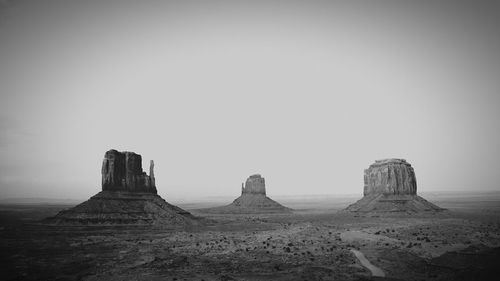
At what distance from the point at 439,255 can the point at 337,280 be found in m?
19.0

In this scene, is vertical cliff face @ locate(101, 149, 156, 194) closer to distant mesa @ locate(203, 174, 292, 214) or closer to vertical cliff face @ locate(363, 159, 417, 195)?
distant mesa @ locate(203, 174, 292, 214)

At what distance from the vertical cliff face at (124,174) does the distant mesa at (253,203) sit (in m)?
57.0

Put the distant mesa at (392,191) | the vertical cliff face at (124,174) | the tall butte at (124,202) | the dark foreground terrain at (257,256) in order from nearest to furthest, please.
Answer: the dark foreground terrain at (257,256), the tall butte at (124,202), the vertical cliff face at (124,174), the distant mesa at (392,191)

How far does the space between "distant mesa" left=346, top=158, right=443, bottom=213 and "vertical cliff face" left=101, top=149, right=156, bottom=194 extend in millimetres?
72172

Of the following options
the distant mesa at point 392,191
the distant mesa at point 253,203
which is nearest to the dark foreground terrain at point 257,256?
the distant mesa at point 392,191

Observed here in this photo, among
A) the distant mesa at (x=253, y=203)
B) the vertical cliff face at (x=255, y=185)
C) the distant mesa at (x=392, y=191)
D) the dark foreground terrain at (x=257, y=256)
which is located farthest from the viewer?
the vertical cliff face at (x=255, y=185)

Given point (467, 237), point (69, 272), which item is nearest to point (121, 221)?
point (69, 272)

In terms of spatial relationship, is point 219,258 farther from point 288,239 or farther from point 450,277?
point 450,277

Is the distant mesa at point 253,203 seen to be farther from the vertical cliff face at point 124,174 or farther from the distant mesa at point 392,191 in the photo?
the vertical cliff face at point 124,174

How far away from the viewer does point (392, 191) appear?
108750 mm

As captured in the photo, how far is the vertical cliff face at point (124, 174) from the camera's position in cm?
8206

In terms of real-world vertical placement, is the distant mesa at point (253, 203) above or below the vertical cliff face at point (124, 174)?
below

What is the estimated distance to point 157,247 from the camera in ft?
157

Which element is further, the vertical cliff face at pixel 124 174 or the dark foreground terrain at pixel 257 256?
the vertical cliff face at pixel 124 174
